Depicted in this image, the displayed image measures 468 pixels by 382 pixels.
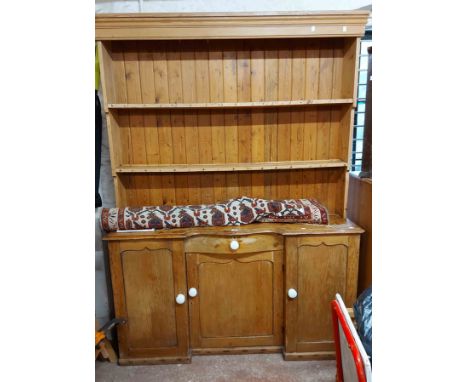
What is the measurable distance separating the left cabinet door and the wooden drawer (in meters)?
0.09

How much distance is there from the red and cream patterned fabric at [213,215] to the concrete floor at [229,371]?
2.91 ft

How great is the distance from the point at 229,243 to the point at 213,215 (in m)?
0.19

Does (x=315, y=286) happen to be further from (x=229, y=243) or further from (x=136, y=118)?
(x=136, y=118)

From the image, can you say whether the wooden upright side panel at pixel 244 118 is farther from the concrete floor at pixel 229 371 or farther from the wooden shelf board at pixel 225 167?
the concrete floor at pixel 229 371

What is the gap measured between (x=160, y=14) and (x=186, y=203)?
3.76 ft

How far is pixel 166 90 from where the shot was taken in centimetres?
207

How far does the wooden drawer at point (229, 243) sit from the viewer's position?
1919 millimetres

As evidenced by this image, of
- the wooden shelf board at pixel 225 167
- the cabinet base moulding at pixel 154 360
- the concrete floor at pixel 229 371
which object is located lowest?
the concrete floor at pixel 229 371

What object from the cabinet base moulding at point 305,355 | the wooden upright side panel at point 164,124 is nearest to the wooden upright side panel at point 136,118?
the wooden upright side panel at point 164,124

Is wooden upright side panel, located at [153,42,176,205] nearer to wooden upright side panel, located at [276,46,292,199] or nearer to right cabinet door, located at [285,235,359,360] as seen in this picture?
wooden upright side panel, located at [276,46,292,199]

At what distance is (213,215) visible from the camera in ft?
6.36

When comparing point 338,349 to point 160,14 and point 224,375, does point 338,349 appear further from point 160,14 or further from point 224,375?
point 160,14

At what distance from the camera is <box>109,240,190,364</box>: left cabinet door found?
1904 mm

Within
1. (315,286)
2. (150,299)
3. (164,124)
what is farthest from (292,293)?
(164,124)
